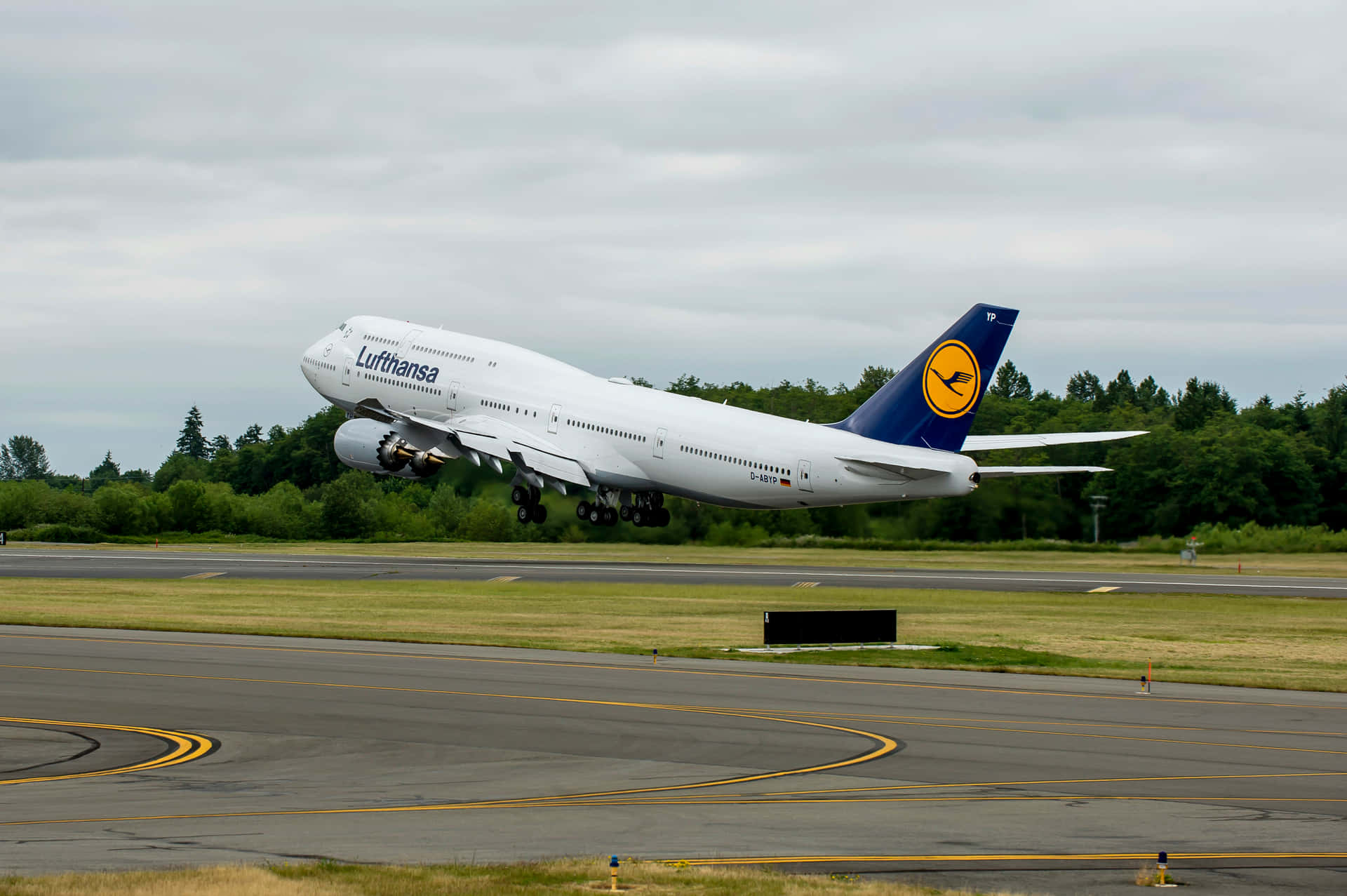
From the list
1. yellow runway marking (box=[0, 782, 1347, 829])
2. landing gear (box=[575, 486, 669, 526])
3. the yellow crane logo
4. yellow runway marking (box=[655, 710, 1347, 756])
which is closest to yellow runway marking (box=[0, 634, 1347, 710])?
yellow runway marking (box=[655, 710, 1347, 756])

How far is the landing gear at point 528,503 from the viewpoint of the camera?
2854 inches

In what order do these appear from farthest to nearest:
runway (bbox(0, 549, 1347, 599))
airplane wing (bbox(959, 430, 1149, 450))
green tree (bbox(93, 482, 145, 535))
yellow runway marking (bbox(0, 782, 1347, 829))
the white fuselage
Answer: green tree (bbox(93, 482, 145, 535)) < runway (bbox(0, 549, 1347, 599)) < the white fuselage < airplane wing (bbox(959, 430, 1149, 450)) < yellow runway marking (bbox(0, 782, 1347, 829))

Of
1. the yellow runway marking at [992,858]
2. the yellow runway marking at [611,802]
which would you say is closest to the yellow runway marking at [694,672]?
the yellow runway marking at [611,802]

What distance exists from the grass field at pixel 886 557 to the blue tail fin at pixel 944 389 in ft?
46.3

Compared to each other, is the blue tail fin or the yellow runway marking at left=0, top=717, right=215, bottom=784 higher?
the blue tail fin

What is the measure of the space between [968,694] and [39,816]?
1932cm

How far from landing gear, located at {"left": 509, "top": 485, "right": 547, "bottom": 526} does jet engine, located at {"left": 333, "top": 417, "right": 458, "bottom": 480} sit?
3516mm

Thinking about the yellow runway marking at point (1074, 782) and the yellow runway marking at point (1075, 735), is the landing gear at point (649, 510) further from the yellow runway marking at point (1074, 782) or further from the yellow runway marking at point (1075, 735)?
the yellow runway marking at point (1074, 782)

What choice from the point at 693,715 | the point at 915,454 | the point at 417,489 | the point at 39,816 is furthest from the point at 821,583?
the point at 417,489

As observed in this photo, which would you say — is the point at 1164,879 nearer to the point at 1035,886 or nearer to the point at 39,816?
the point at 1035,886

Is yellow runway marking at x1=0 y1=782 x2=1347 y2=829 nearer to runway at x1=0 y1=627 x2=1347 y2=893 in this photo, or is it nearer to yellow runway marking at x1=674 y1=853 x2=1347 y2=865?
runway at x1=0 y1=627 x2=1347 y2=893

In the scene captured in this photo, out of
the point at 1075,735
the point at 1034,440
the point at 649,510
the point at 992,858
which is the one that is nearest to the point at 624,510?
the point at 649,510

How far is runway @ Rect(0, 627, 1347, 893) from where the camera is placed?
17.0 m

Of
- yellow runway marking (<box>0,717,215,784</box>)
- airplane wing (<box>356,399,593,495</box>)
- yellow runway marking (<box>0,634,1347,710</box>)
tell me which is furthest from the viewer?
airplane wing (<box>356,399,593,495</box>)
